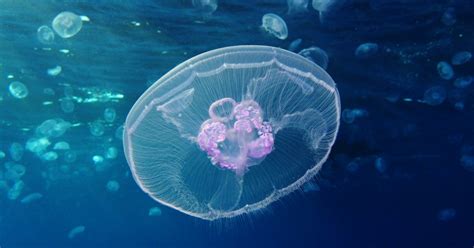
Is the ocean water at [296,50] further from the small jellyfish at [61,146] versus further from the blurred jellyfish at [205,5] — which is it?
the small jellyfish at [61,146]

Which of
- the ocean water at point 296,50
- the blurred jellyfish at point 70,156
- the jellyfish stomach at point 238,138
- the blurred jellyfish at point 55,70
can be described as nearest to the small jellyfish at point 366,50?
the ocean water at point 296,50

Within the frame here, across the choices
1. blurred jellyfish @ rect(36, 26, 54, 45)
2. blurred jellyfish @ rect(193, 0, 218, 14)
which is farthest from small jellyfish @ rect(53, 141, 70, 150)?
blurred jellyfish @ rect(193, 0, 218, 14)

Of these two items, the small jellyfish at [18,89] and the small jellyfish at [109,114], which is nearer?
the small jellyfish at [18,89]

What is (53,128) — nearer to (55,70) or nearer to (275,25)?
(55,70)

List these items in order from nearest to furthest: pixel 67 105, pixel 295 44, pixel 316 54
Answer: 1. pixel 295 44
2. pixel 316 54
3. pixel 67 105

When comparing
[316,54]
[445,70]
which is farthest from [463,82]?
[316,54]

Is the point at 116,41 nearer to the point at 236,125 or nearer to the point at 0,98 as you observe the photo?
the point at 236,125

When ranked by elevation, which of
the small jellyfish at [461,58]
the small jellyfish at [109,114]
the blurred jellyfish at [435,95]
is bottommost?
the small jellyfish at [109,114]
